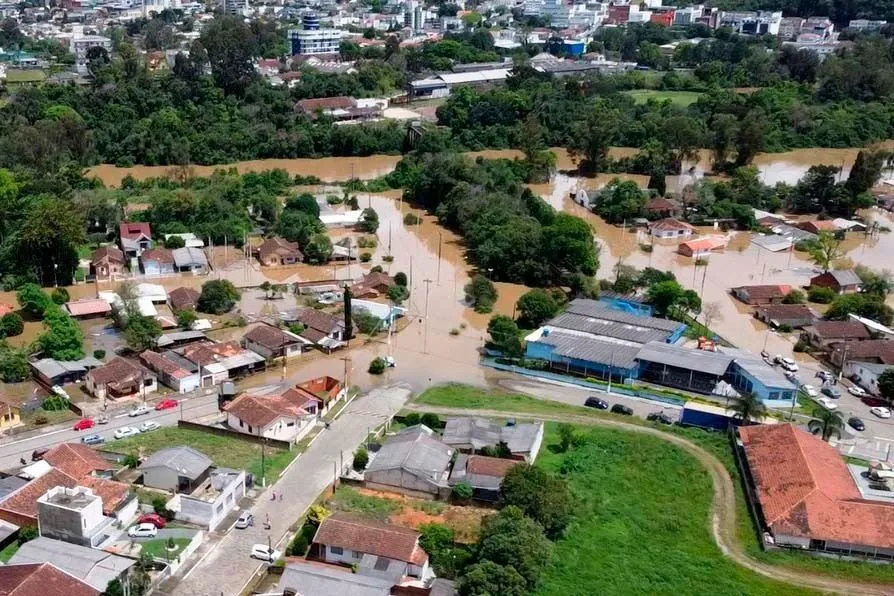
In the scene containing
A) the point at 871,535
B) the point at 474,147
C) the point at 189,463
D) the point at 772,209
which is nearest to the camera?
the point at 871,535

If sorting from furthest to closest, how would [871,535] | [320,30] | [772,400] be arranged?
[320,30]
[772,400]
[871,535]

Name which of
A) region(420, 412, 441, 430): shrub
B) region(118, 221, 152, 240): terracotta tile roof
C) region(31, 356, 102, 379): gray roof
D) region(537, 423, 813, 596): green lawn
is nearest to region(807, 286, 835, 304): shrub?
region(537, 423, 813, 596): green lawn

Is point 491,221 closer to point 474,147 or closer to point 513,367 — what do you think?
point 513,367

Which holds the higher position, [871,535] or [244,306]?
[871,535]

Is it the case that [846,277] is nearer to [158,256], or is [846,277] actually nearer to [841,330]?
[841,330]

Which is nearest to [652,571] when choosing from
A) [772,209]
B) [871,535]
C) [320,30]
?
[871,535]

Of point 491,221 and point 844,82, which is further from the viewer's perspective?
point 844,82

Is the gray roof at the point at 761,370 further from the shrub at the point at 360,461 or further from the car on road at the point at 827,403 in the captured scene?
the shrub at the point at 360,461
